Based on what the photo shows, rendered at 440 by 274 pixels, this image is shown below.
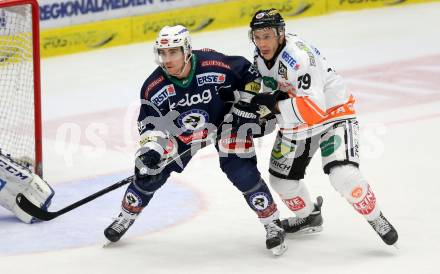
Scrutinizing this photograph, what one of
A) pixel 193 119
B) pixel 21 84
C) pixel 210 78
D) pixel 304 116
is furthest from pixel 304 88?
pixel 21 84

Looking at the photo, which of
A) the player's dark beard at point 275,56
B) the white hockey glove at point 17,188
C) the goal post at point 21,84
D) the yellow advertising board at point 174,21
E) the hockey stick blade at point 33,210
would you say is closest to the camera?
the player's dark beard at point 275,56

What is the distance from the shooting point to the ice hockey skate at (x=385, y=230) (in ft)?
19.7

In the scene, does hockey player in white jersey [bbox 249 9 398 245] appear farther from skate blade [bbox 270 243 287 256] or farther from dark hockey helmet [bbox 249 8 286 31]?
skate blade [bbox 270 243 287 256]

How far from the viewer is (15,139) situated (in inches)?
298

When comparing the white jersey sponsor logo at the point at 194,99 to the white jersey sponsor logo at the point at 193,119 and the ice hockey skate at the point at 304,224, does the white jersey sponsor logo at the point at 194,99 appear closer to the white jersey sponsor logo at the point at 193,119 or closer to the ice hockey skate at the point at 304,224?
the white jersey sponsor logo at the point at 193,119

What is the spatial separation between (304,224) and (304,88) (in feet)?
3.28

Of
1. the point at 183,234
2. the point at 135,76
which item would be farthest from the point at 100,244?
the point at 135,76

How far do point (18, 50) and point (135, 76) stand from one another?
10.6 ft

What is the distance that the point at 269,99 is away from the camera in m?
5.88

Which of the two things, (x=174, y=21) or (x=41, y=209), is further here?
(x=174, y=21)

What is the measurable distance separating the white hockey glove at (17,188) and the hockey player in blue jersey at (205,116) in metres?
1.00

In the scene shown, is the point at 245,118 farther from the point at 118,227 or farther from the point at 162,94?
the point at 118,227

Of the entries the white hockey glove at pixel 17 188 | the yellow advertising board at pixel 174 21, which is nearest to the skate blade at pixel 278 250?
the white hockey glove at pixel 17 188

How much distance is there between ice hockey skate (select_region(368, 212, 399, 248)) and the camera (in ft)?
19.7
